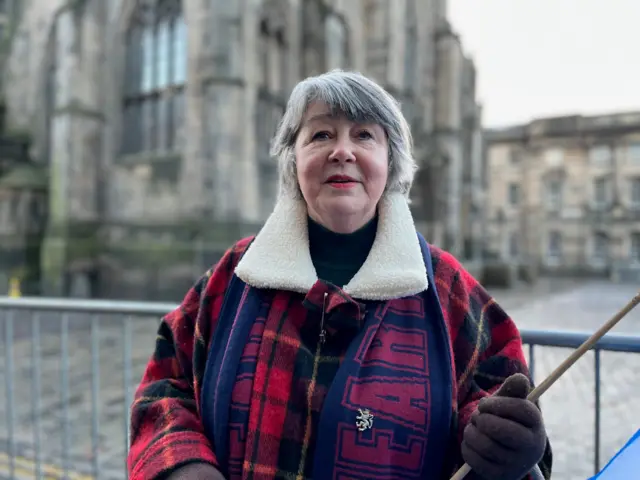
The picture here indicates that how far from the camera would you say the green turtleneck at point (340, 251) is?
1.52 meters

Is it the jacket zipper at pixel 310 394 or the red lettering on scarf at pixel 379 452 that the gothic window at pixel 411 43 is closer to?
the jacket zipper at pixel 310 394

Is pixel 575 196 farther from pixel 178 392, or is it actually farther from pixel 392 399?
pixel 178 392

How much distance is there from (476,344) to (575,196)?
40.4 m

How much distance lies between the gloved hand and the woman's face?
65cm

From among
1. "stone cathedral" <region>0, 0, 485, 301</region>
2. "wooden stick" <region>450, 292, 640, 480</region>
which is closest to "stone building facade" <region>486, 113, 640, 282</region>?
"stone cathedral" <region>0, 0, 485, 301</region>

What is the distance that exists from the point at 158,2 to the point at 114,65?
7.51 feet

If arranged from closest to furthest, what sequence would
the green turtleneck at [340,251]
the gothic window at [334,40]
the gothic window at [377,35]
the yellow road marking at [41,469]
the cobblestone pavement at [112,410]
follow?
the green turtleneck at [340,251], the yellow road marking at [41,469], the cobblestone pavement at [112,410], the gothic window at [334,40], the gothic window at [377,35]

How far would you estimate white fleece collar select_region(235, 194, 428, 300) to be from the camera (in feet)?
4.60

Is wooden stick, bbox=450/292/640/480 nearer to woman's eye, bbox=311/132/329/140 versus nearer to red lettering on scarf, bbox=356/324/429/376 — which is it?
red lettering on scarf, bbox=356/324/429/376

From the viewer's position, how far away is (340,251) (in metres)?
1.54

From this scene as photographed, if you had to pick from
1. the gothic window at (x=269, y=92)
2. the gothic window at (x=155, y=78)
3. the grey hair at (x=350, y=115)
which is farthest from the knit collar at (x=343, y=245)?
the gothic window at (x=155, y=78)

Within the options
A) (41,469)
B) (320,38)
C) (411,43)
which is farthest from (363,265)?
(411,43)

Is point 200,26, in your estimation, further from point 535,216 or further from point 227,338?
point 535,216

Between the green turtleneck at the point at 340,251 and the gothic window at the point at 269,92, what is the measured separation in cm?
1111
